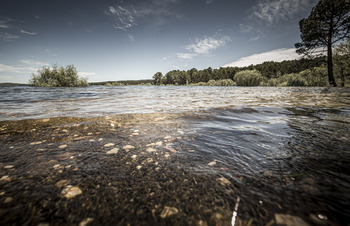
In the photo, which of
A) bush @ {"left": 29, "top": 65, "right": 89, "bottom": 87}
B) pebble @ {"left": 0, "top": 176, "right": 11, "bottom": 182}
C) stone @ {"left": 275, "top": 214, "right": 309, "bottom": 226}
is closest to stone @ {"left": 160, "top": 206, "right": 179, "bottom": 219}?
stone @ {"left": 275, "top": 214, "right": 309, "bottom": 226}

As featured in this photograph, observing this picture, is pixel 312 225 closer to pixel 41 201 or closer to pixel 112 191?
pixel 112 191

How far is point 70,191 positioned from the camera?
3.74ft

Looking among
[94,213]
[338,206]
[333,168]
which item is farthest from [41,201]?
[333,168]

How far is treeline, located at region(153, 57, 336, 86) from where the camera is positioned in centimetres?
2088

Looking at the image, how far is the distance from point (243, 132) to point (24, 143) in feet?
12.1

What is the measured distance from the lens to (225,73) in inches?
3762

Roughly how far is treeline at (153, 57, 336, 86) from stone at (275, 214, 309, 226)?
26.4m

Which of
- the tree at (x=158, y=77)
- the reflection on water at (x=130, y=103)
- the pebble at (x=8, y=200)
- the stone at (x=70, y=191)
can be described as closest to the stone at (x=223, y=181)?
the stone at (x=70, y=191)

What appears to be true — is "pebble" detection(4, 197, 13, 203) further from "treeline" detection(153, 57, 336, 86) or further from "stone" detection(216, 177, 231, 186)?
"treeline" detection(153, 57, 336, 86)

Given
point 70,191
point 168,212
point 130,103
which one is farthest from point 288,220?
point 130,103

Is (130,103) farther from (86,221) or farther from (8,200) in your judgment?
(86,221)

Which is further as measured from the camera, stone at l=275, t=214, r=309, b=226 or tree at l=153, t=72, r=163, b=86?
tree at l=153, t=72, r=163, b=86

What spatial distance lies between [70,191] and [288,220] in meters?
1.62

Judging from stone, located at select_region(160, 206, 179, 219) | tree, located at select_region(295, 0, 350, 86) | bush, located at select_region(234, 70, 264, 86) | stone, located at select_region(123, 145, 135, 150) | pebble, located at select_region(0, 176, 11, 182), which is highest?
tree, located at select_region(295, 0, 350, 86)
